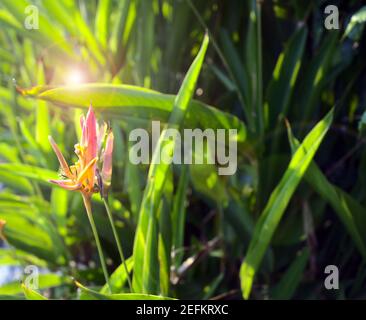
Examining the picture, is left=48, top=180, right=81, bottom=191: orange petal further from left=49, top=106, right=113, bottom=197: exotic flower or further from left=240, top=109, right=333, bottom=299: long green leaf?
left=240, top=109, right=333, bottom=299: long green leaf

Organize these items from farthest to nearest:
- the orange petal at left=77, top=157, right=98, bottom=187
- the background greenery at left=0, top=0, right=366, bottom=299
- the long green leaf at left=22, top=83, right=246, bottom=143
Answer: the background greenery at left=0, top=0, right=366, bottom=299 < the long green leaf at left=22, top=83, right=246, bottom=143 < the orange petal at left=77, top=157, right=98, bottom=187

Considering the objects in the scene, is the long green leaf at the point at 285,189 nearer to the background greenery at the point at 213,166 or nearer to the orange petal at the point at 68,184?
the background greenery at the point at 213,166

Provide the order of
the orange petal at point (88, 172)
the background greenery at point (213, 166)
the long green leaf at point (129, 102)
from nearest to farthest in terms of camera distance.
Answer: the orange petal at point (88, 172), the long green leaf at point (129, 102), the background greenery at point (213, 166)

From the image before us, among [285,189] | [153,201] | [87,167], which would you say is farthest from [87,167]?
[285,189]

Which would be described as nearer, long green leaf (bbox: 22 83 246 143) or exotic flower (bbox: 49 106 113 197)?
exotic flower (bbox: 49 106 113 197)

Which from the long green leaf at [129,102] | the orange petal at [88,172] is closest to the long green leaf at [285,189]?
the long green leaf at [129,102]

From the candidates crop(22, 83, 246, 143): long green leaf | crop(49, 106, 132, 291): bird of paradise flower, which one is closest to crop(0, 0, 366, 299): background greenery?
crop(22, 83, 246, 143): long green leaf
